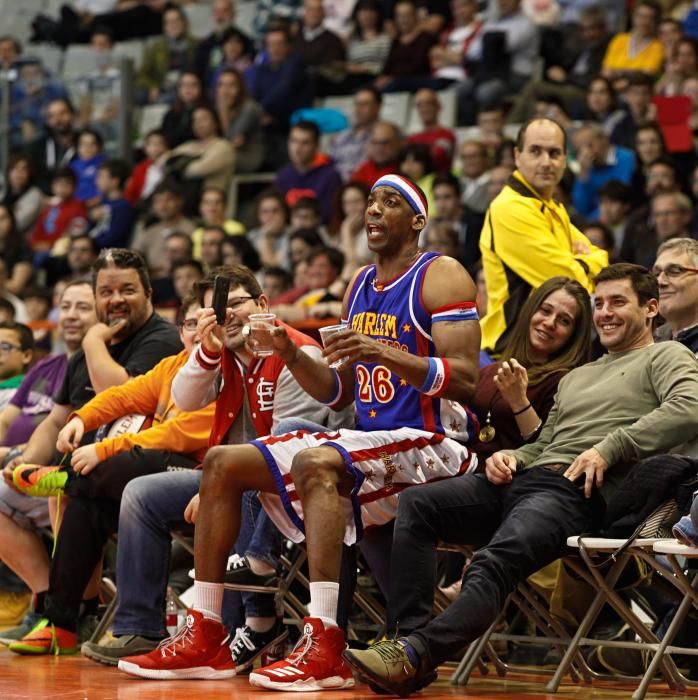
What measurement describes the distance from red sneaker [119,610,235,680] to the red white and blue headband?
1.69m

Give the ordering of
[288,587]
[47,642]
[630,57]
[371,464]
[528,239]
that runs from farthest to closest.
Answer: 1. [630,57]
2. [528,239]
3. [47,642]
4. [288,587]
5. [371,464]

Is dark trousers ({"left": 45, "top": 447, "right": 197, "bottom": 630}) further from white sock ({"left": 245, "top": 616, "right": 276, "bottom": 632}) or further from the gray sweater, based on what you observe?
the gray sweater

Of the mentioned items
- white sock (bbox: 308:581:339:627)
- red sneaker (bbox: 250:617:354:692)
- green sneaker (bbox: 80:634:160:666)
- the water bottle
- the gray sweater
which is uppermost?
the gray sweater

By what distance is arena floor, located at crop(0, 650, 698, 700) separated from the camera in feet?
16.0

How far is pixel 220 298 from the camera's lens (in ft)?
18.7

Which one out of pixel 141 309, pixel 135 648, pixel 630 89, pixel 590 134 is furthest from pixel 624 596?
pixel 630 89

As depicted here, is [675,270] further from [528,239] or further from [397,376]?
[397,376]

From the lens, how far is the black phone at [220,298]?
5.70 metres

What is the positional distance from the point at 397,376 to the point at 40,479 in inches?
77.4

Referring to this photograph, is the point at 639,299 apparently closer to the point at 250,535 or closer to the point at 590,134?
the point at 250,535

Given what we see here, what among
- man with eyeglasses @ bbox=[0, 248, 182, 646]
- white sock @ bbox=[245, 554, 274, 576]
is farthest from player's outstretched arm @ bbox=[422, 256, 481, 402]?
man with eyeglasses @ bbox=[0, 248, 182, 646]

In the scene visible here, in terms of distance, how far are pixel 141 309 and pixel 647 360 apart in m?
2.68

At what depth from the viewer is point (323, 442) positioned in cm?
533

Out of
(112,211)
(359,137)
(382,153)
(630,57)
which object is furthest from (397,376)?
(112,211)
